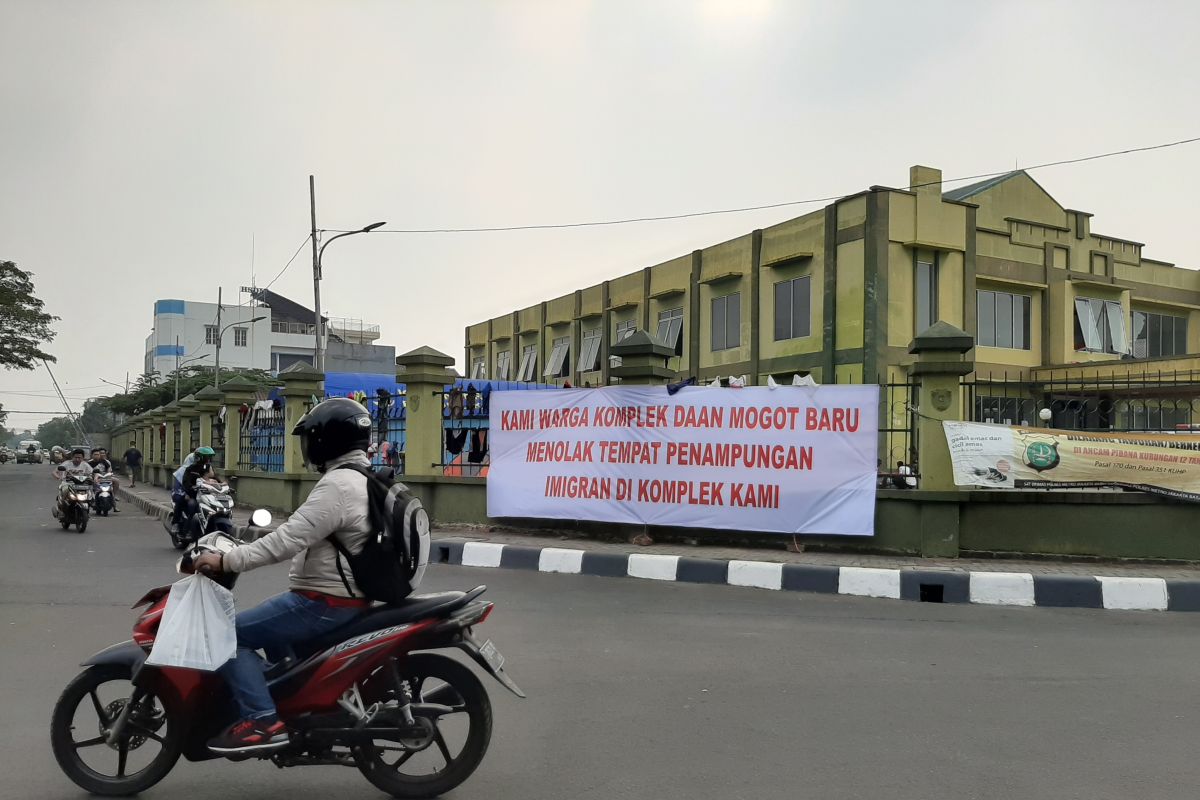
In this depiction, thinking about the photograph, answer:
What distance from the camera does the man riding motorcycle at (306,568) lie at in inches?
130

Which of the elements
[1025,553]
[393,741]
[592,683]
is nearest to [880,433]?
[1025,553]

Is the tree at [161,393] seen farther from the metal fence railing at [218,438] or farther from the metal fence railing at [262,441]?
the metal fence railing at [262,441]

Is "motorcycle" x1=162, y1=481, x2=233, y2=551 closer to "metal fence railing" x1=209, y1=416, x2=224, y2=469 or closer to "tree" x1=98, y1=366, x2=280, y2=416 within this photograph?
"metal fence railing" x1=209, y1=416, x2=224, y2=469

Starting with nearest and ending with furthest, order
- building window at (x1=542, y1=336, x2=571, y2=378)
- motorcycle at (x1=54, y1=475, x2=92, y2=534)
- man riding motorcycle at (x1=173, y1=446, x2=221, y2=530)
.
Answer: man riding motorcycle at (x1=173, y1=446, x2=221, y2=530) → motorcycle at (x1=54, y1=475, x2=92, y2=534) → building window at (x1=542, y1=336, x2=571, y2=378)

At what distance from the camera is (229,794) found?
11.5 ft

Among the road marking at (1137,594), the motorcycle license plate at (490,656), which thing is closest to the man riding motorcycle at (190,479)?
the motorcycle license plate at (490,656)

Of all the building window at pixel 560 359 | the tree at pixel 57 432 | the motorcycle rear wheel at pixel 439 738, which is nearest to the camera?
the motorcycle rear wheel at pixel 439 738

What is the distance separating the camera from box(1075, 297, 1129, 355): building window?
89.3 ft

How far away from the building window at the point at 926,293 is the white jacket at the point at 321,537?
2249 cm

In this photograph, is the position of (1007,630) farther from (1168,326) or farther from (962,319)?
(1168,326)

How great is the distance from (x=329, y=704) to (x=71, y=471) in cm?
1457

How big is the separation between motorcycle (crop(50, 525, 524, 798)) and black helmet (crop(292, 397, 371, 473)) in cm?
46

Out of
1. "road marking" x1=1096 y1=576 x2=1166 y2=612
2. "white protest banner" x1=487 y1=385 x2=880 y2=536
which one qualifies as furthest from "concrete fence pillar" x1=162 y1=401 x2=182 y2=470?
"road marking" x1=1096 y1=576 x2=1166 y2=612

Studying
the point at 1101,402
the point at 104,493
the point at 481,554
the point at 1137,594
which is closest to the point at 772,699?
the point at 1137,594
